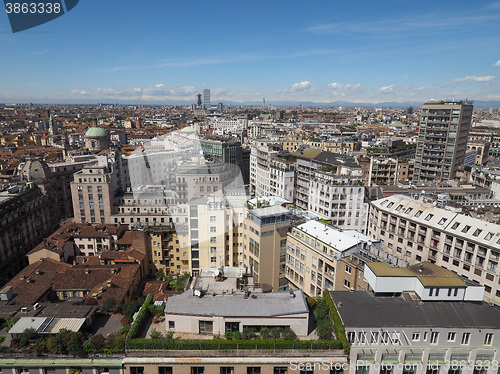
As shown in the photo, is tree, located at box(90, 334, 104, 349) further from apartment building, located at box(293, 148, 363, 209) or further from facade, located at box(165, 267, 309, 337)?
apartment building, located at box(293, 148, 363, 209)

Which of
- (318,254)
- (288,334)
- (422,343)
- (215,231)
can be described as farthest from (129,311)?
(422,343)

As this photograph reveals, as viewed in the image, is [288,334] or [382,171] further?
[382,171]

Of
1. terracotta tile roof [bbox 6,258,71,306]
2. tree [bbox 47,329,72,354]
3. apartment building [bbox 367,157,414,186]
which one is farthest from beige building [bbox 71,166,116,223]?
apartment building [bbox 367,157,414,186]

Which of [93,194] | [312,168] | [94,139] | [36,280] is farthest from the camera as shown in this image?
[94,139]

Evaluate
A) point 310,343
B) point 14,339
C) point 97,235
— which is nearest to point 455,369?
point 310,343

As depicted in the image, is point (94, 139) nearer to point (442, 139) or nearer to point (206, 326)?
point (206, 326)

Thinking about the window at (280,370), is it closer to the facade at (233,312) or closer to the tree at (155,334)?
the facade at (233,312)

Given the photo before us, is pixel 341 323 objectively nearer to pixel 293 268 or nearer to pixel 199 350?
pixel 199 350
